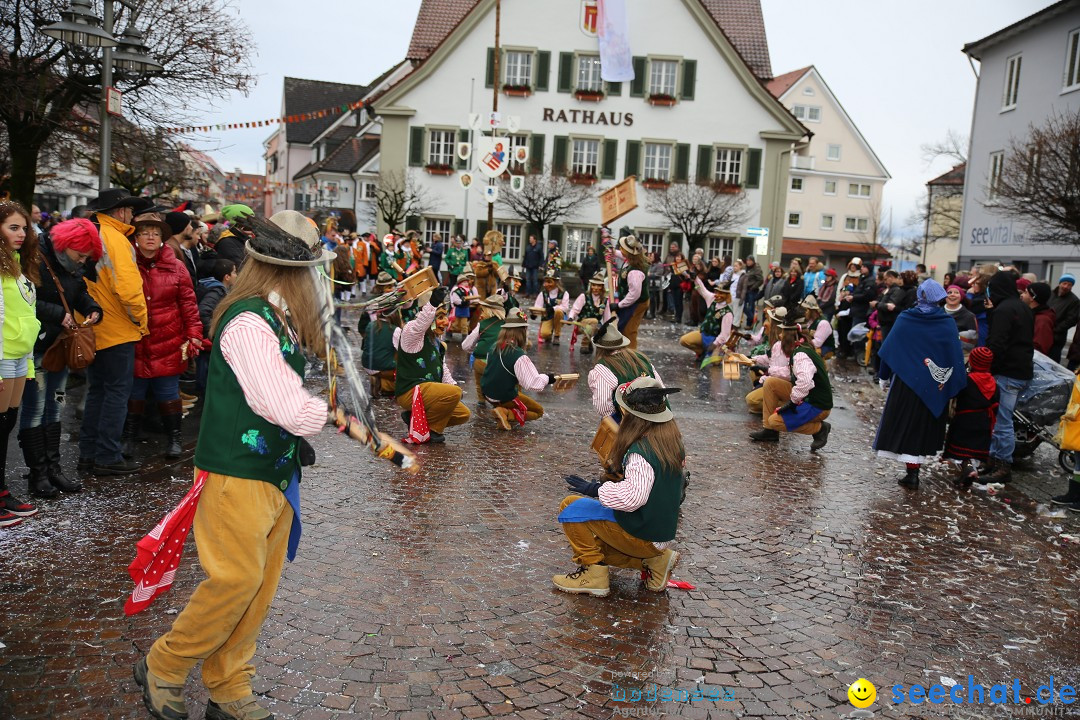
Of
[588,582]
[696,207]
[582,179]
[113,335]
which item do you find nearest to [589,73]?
[582,179]

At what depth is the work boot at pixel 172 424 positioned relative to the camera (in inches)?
288

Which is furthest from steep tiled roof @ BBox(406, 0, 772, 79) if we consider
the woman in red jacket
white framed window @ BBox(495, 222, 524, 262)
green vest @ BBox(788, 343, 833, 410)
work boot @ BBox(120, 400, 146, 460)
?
work boot @ BBox(120, 400, 146, 460)

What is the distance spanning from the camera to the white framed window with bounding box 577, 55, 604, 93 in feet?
115

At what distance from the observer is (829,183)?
208 feet

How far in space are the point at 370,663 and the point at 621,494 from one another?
1595 millimetres

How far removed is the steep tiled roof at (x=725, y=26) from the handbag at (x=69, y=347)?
34.3 m

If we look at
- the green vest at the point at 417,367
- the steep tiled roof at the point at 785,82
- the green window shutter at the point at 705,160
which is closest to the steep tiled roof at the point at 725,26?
the green window shutter at the point at 705,160

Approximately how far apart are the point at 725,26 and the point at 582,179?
1110cm

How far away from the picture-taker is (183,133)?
53.2 feet

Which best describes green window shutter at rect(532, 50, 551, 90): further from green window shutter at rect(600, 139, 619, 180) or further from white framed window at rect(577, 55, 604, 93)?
green window shutter at rect(600, 139, 619, 180)

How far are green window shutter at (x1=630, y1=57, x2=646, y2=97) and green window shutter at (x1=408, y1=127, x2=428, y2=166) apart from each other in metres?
8.88

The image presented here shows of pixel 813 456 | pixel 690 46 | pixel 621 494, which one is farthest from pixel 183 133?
pixel 690 46

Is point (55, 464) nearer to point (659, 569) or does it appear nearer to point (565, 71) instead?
point (659, 569)

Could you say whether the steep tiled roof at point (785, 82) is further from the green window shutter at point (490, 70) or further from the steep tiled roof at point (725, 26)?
the green window shutter at point (490, 70)
